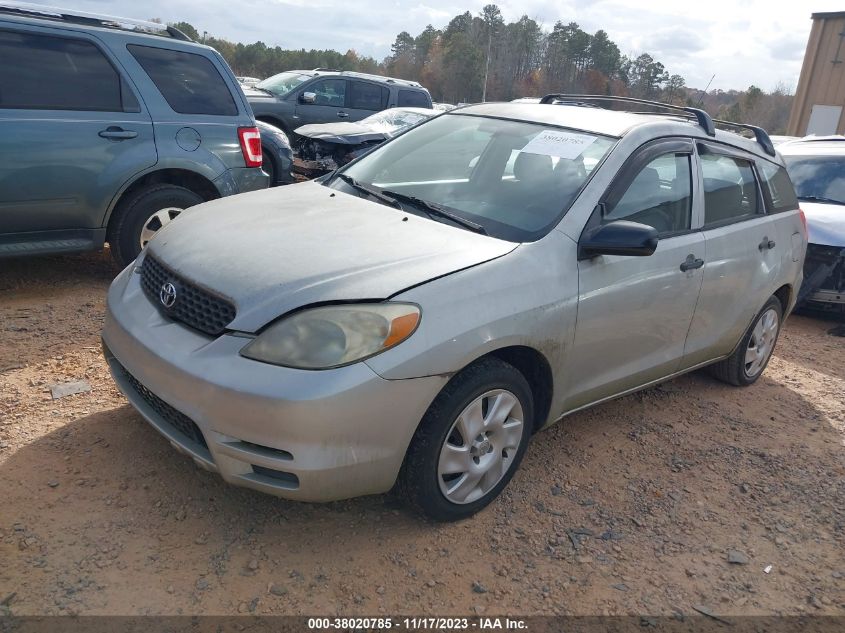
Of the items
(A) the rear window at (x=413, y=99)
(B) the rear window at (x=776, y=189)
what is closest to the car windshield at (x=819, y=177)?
(B) the rear window at (x=776, y=189)

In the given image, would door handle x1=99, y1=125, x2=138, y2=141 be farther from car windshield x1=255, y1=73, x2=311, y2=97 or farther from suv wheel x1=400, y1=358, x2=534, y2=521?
car windshield x1=255, y1=73, x2=311, y2=97

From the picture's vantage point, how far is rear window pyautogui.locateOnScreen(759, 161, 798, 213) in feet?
14.7

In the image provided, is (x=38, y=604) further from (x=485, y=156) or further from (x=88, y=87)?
(x=88, y=87)

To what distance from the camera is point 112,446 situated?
3.16m

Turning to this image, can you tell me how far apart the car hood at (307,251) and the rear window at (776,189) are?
2.45 m

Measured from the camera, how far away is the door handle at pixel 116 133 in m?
4.91

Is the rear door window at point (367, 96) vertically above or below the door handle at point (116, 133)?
above

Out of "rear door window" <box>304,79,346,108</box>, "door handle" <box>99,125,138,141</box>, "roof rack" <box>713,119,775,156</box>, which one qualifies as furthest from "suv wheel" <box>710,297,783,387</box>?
"rear door window" <box>304,79,346,108</box>

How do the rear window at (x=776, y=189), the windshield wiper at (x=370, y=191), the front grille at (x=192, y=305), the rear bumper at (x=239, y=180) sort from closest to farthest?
the front grille at (x=192, y=305) < the windshield wiper at (x=370, y=191) < the rear window at (x=776, y=189) < the rear bumper at (x=239, y=180)

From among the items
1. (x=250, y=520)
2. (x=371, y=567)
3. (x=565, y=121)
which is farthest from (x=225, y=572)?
(x=565, y=121)

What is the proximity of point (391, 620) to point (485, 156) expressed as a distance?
7.72ft

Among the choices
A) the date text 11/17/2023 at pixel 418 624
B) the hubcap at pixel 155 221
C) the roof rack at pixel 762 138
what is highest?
the roof rack at pixel 762 138

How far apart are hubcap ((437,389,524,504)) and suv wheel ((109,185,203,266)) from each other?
3.27 m

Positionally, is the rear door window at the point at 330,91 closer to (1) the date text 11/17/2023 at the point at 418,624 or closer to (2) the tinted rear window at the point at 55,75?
(2) the tinted rear window at the point at 55,75
